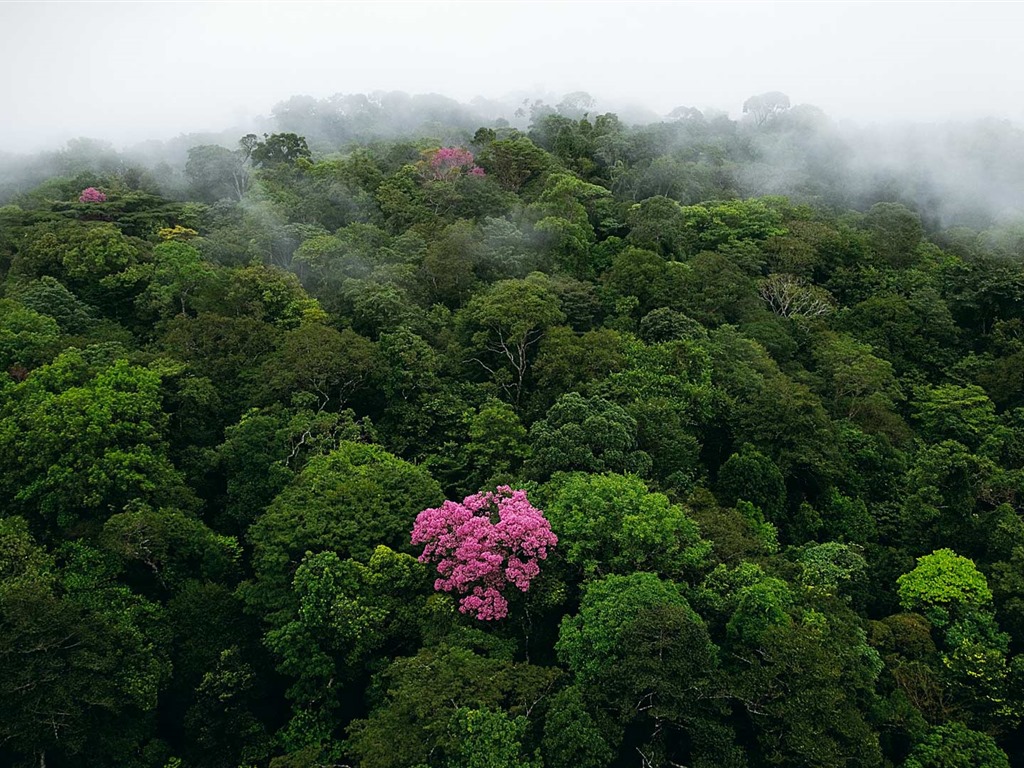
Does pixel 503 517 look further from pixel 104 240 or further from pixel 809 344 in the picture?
pixel 104 240

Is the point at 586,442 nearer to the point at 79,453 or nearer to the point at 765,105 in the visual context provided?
the point at 79,453

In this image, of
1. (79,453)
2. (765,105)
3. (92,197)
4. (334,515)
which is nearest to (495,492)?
(334,515)

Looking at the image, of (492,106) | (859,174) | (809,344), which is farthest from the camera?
(492,106)

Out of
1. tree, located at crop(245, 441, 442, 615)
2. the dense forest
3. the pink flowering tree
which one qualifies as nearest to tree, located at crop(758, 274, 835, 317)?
the dense forest

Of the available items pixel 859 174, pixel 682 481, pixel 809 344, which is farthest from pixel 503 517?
pixel 859 174

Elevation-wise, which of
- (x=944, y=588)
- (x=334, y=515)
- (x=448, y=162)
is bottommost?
(x=944, y=588)
